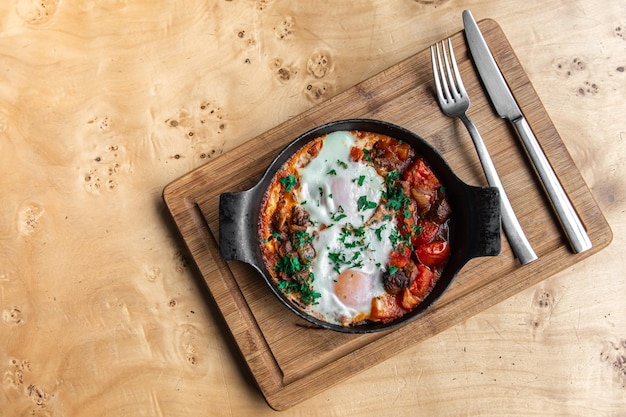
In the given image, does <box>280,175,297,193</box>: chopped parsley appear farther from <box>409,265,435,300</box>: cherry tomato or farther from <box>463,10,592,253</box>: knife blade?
<box>463,10,592,253</box>: knife blade

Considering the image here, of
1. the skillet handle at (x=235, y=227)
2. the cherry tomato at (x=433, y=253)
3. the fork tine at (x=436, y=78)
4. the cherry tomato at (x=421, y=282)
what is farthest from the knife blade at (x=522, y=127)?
the skillet handle at (x=235, y=227)

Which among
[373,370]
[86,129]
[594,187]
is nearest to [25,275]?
[86,129]

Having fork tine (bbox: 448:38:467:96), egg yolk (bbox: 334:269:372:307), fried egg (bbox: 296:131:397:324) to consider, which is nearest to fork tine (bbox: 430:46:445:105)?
fork tine (bbox: 448:38:467:96)

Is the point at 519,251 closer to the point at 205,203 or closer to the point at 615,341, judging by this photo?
the point at 615,341

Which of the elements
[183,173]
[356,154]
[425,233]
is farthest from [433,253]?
[183,173]

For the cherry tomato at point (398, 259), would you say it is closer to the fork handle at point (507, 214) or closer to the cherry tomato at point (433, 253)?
the cherry tomato at point (433, 253)
